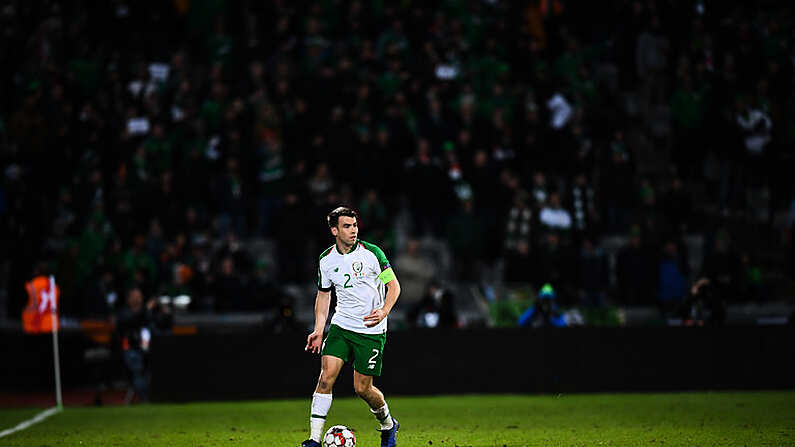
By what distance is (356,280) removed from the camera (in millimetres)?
10711

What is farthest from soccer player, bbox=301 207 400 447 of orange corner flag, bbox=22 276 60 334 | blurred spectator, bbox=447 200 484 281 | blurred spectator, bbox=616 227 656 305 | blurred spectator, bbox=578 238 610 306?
blurred spectator, bbox=616 227 656 305

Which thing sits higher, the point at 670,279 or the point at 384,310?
the point at 384,310

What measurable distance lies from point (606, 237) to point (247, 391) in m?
7.94

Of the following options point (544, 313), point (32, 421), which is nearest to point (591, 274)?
point (544, 313)

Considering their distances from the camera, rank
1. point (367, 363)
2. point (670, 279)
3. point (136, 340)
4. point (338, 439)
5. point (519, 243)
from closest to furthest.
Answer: point (338, 439) < point (367, 363) < point (136, 340) < point (670, 279) < point (519, 243)

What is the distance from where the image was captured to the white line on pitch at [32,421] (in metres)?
14.2

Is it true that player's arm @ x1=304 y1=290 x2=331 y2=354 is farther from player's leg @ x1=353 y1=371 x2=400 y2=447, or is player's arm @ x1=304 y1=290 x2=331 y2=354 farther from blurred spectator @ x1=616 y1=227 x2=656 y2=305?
blurred spectator @ x1=616 y1=227 x2=656 y2=305

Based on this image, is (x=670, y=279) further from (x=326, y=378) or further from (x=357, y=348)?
(x=326, y=378)

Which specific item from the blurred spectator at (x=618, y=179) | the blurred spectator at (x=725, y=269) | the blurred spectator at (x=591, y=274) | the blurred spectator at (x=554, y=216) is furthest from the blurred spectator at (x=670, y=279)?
the blurred spectator at (x=554, y=216)

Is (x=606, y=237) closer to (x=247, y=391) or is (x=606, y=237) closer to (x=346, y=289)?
(x=247, y=391)

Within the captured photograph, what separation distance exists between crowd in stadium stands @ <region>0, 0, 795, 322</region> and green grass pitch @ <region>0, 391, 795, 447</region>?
12.3 ft

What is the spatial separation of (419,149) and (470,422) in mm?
7748

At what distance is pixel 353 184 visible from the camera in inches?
842

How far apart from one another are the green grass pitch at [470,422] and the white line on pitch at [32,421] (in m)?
0.17
